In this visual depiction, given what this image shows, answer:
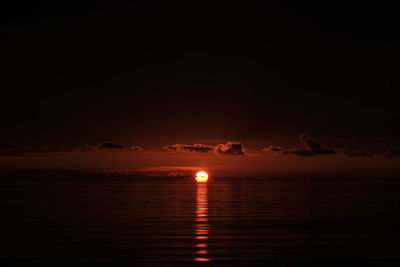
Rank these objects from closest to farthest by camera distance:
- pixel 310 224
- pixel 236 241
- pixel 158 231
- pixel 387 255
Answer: pixel 387 255
pixel 236 241
pixel 158 231
pixel 310 224

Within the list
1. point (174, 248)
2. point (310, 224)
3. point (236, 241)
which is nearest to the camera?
point (174, 248)

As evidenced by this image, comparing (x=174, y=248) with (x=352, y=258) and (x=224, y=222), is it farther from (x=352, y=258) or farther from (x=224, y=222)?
(x=224, y=222)

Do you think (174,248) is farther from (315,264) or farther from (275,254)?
(315,264)

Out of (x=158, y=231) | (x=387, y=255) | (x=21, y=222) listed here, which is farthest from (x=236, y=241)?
(x=21, y=222)

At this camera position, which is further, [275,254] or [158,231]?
[158,231]

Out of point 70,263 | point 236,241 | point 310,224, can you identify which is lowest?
point 70,263

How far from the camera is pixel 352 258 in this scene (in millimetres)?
22547

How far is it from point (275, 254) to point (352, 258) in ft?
12.7

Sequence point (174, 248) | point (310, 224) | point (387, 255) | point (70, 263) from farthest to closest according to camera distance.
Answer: point (310, 224)
point (174, 248)
point (387, 255)
point (70, 263)

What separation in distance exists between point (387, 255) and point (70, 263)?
52.9ft

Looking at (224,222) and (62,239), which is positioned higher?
(224,222)

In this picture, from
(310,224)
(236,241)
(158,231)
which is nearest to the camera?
(236,241)

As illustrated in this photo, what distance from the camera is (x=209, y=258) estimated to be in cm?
2202

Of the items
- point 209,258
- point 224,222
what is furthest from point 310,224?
point 209,258
